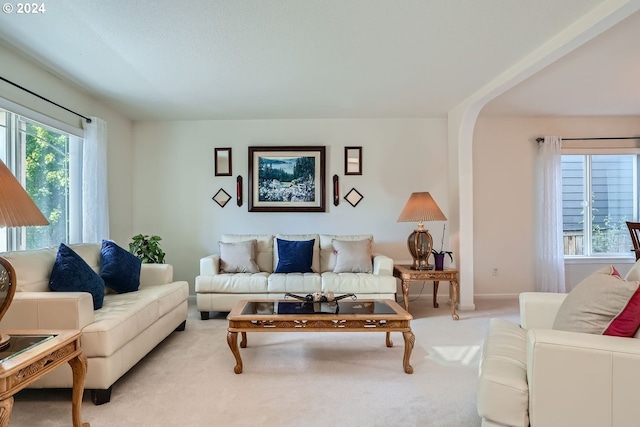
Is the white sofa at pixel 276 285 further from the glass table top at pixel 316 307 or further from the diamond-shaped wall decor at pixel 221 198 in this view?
the diamond-shaped wall decor at pixel 221 198

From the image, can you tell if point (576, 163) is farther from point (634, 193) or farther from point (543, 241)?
point (543, 241)

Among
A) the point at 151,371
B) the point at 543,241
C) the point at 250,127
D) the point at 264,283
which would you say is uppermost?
the point at 250,127

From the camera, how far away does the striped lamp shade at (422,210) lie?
4055mm

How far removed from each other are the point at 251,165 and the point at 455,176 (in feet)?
8.67

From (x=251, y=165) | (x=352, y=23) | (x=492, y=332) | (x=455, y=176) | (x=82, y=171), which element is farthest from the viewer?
(x=251, y=165)

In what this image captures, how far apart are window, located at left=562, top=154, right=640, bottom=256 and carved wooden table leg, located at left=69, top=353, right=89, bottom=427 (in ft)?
18.1

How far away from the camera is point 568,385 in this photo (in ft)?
4.55

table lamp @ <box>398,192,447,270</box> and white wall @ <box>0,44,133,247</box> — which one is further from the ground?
white wall @ <box>0,44,133,247</box>

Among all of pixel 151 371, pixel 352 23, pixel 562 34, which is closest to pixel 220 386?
pixel 151 371

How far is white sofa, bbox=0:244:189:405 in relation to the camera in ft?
6.79

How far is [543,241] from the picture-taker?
15.4 feet

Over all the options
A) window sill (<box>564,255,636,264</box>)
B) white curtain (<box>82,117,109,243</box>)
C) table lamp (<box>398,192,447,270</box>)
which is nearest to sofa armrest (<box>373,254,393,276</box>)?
table lamp (<box>398,192,447,270</box>)

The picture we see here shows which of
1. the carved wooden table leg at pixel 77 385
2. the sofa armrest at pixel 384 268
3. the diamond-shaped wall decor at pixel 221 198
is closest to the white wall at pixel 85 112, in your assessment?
the diamond-shaped wall decor at pixel 221 198

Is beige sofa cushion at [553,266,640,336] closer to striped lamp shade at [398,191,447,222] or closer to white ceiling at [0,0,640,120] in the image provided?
white ceiling at [0,0,640,120]
